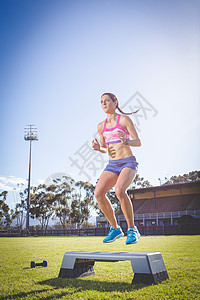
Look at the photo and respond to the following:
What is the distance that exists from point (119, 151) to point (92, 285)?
6.51 feet

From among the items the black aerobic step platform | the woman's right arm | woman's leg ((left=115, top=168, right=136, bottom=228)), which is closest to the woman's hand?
the woman's right arm

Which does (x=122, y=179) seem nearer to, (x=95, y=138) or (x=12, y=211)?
(x=95, y=138)

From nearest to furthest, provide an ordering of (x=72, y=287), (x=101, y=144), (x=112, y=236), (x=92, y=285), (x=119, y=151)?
(x=72, y=287), (x=92, y=285), (x=112, y=236), (x=119, y=151), (x=101, y=144)

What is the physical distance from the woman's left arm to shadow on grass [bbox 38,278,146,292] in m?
1.95

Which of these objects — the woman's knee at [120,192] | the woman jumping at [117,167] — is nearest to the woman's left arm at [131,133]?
the woman jumping at [117,167]

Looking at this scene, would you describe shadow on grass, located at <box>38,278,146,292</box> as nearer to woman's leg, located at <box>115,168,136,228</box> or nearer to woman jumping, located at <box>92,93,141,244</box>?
woman jumping, located at <box>92,93,141,244</box>

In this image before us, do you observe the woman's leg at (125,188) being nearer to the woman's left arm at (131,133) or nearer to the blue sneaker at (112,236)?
the blue sneaker at (112,236)

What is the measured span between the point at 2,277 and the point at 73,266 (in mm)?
1290

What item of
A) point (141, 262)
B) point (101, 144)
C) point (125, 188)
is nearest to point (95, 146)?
point (101, 144)

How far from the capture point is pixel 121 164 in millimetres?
4023

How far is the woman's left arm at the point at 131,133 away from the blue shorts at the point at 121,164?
0.23 meters

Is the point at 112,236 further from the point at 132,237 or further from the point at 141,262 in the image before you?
the point at 141,262

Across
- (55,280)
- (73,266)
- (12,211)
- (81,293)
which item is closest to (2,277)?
(55,280)

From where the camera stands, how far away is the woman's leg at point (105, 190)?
3996mm
